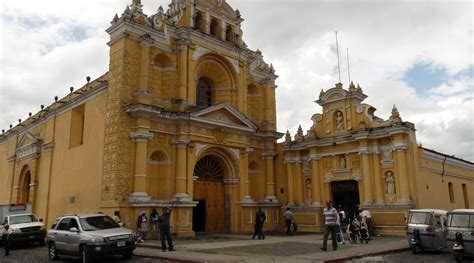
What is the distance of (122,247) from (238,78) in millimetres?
15340

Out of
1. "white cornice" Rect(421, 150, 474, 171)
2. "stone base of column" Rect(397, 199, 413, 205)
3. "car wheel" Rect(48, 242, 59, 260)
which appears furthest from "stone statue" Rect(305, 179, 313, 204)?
"car wheel" Rect(48, 242, 59, 260)

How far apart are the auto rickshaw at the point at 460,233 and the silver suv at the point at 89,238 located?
32.2 ft

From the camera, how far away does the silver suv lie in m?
12.7

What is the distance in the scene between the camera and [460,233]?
12930 mm

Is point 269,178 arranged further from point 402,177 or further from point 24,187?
point 24,187

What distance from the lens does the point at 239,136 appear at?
25.3 metres

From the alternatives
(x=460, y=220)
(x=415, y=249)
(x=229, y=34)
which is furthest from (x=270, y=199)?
(x=460, y=220)

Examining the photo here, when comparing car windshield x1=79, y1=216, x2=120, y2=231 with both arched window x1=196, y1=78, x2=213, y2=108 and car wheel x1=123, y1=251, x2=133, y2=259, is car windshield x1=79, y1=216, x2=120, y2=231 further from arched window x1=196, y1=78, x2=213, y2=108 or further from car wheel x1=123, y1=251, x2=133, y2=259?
arched window x1=196, y1=78, x2=213, y2=108

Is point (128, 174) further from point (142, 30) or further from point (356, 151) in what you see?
point (356, 151)

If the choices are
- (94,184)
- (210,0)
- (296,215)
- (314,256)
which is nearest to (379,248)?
(314,256)

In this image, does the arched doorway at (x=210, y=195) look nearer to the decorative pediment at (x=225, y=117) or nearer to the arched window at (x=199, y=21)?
the decorative pediment at (x=225, y=117)

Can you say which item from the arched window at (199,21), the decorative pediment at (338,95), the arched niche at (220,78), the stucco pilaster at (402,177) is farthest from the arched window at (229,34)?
the stucco pilaster at (402,177)

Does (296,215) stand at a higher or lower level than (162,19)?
lower

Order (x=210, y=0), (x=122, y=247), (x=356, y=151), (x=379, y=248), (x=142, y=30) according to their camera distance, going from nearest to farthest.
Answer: (x=122, y=247), (x=379, y=248), (x=142, y=30), (x=356, y=151), (x=210, y=0)
